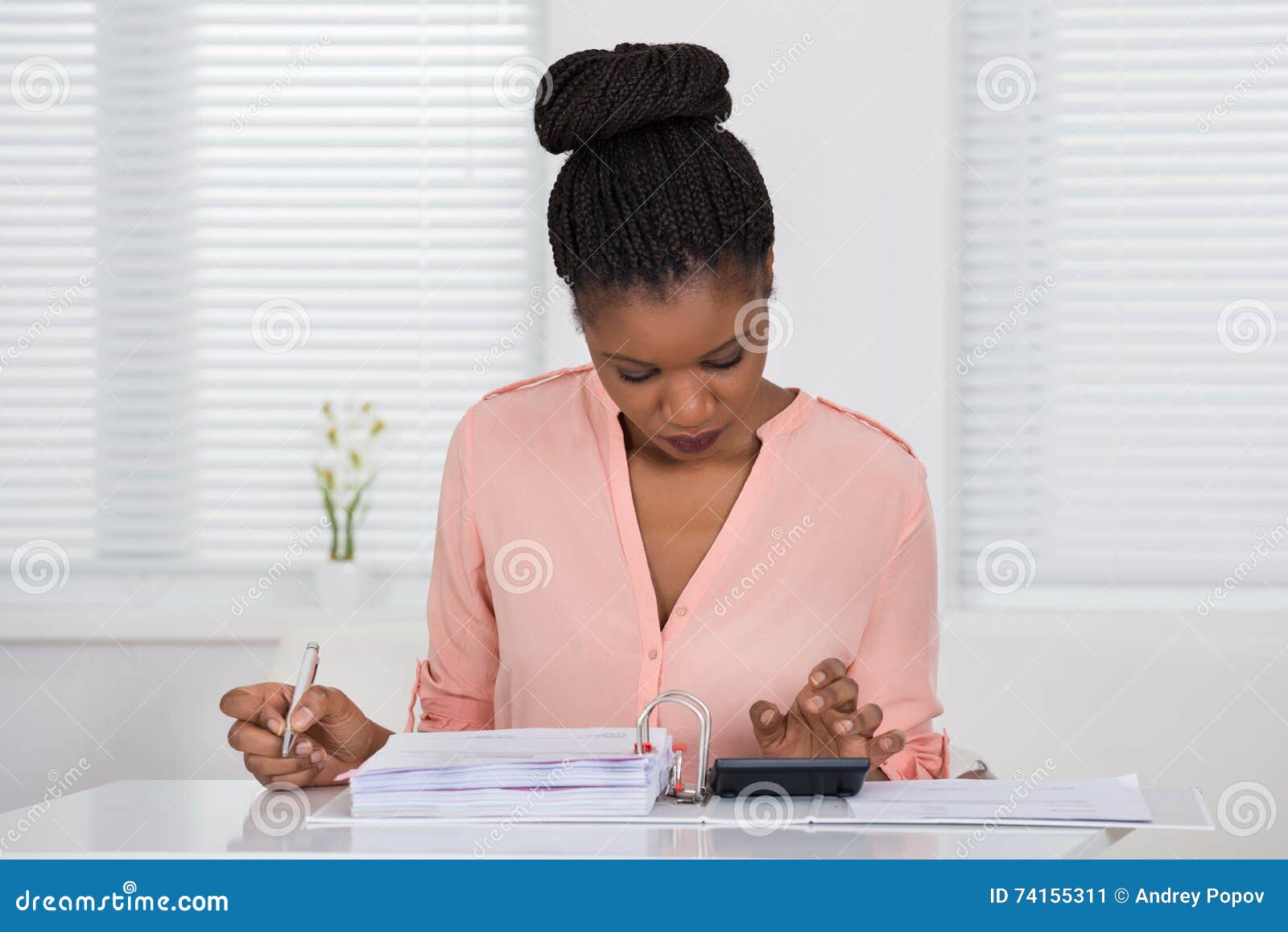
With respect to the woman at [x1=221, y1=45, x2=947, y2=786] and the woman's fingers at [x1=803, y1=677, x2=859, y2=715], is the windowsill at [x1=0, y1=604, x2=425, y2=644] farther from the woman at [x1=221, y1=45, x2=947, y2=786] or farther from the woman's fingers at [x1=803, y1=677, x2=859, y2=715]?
the woman's fingers at [x1=803, y1=677, x2=859, y2=715]

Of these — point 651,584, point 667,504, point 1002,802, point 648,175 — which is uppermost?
point 648,175

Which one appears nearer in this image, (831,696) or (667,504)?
(831,696)

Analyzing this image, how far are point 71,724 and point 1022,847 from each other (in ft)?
8.73

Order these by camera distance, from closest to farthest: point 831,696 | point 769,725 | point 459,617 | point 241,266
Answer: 1. point 831,696
2. point 769,725
3. point 459,617
4. point 241,266

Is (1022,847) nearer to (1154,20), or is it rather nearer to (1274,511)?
(1274,511)

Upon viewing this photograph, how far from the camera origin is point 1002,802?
46.1 inches

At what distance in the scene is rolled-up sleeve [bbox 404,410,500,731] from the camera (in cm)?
176

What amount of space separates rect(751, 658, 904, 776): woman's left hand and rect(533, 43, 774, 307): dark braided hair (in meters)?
0.48

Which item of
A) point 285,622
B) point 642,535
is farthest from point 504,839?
point 285,622

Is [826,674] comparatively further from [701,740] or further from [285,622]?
[285,622]

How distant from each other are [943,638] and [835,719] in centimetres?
153

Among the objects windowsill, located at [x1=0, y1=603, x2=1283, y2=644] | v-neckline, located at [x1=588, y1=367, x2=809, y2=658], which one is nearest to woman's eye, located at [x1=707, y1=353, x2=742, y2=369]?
v-neckline, located at [x1=588, y1=367, x2=809, y2=658]
